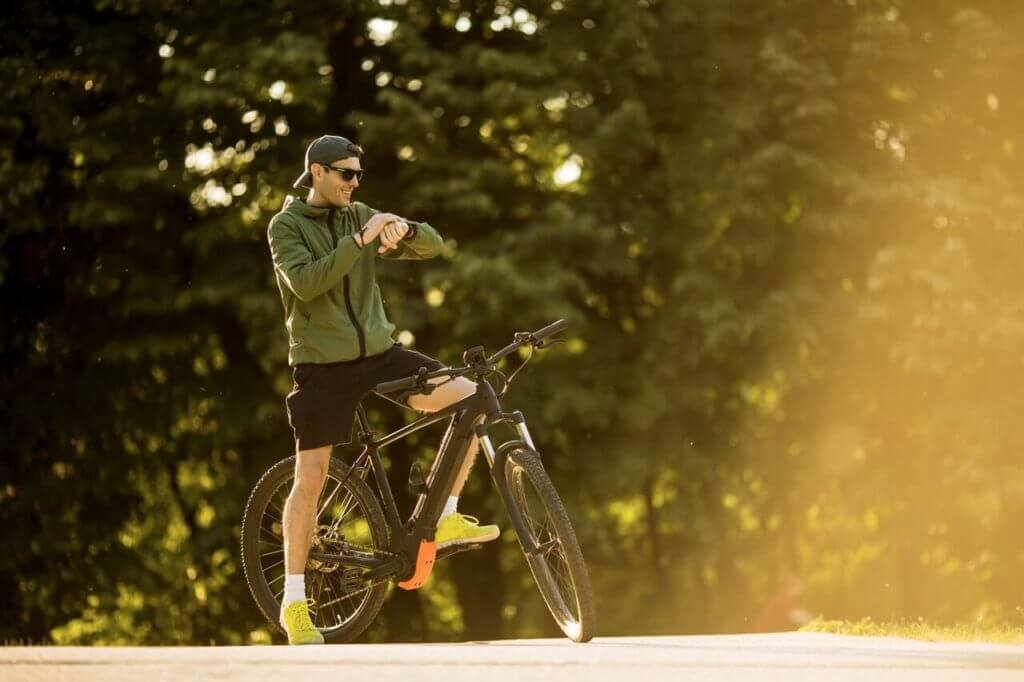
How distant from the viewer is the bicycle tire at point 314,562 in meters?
6.92

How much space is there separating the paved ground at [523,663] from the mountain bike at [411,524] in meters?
0.37

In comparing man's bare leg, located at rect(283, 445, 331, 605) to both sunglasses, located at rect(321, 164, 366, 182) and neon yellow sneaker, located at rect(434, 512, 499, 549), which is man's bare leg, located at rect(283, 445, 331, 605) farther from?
sunglasses, located at rect(321, 164, 366, 182)

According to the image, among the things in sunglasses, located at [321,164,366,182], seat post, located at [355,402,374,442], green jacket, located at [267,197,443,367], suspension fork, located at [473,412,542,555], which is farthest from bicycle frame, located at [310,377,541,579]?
sunglasses, located at [321,164,366,182]

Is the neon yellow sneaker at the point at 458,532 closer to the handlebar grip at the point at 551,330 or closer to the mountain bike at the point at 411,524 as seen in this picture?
the mountain bike at the point at 411,524

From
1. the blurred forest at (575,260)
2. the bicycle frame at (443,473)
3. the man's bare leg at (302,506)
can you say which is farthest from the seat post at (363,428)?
the blurred forest at (575,260)

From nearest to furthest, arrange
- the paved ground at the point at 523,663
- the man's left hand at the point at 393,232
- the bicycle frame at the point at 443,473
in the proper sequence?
the paved ground at the point at 523,663 → the man's left hand at the point at 393,232 → the bicycle frame at the point at 443,473

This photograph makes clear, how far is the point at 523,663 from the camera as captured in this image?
550 cm

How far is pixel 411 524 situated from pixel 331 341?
800mm

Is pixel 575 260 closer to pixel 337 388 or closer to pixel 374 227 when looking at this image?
pixel 337 388

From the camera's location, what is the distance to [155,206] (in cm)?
1581

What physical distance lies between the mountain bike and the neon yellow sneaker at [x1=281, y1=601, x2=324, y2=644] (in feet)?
0.56

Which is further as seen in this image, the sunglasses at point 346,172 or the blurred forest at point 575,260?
the blurred forest at point 575,260

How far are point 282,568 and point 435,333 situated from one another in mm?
7813

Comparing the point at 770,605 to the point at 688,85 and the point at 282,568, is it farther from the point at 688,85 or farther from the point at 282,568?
the point at 282,568
